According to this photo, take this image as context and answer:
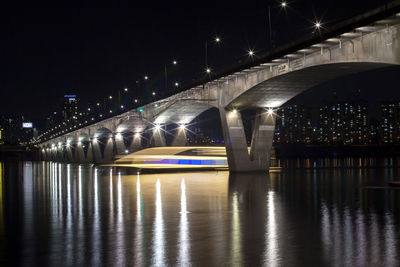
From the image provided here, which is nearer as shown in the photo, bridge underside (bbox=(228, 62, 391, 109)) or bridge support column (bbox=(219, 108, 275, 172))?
bridge underside (bbox=(228, 62, 391, 109))

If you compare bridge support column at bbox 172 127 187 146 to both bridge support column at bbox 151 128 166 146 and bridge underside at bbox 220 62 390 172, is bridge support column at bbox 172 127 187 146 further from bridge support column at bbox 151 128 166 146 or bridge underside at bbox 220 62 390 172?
bridge underside at bbox 220 62 390 172

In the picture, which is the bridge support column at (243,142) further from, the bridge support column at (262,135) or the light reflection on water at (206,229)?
the light reflection on water at (206,229)

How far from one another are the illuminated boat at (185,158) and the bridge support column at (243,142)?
20.2 ft

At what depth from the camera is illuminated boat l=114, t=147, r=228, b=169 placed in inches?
2232

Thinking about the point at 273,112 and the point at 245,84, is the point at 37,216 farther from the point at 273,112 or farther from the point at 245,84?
the point at 273,112

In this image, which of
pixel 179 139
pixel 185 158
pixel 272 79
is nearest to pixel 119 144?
pixel 179 139

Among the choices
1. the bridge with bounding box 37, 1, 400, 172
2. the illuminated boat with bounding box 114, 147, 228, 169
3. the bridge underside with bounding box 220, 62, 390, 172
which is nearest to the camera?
the bridge with bounding box 37, 1, 400, 172

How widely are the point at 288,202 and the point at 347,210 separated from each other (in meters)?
3.61

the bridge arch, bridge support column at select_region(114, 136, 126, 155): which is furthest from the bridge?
the bridge arch

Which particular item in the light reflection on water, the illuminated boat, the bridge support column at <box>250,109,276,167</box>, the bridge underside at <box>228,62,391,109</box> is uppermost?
the bridge underside at <box>228,62,391,109</box>

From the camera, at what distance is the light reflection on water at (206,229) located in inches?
481

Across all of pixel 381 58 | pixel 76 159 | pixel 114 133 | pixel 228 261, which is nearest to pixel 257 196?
pixel 381 58

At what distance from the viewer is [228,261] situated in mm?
11758

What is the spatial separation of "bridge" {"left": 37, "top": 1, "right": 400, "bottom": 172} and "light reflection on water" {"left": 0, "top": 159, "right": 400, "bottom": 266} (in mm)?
8159
